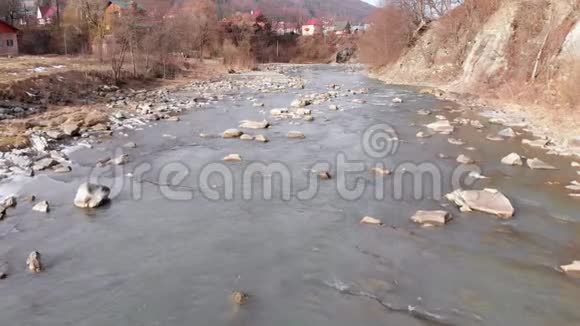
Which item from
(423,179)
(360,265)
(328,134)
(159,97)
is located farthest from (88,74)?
(360,265)

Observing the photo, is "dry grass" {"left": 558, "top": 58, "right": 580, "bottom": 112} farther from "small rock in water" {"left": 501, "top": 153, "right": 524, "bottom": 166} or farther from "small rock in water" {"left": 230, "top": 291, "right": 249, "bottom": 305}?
"small rock in water" {"left": 230, "top": 291, "right": 249, "bottom": 305}

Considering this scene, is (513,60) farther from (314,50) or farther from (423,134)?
(314,50)

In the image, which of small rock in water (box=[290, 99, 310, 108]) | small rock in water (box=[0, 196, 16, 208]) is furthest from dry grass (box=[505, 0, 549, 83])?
small rock in water (box=[0, 196, 16, 208])

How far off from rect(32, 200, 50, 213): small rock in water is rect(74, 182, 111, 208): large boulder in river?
517 millimetres

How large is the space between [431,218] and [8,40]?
39074 millimetres

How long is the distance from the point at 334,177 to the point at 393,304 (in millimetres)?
5353

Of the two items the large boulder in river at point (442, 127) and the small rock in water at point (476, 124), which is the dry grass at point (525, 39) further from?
the large boulder in river at point (442, 127)

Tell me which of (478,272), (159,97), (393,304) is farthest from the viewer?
(159,97)

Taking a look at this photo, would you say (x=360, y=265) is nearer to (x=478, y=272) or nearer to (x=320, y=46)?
(x=478, y=272)

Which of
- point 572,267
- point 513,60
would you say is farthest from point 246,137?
point 513,60

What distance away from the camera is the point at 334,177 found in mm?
11109

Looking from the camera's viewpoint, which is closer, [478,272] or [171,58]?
[478,272]

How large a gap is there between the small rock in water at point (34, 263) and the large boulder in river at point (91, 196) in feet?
7.44

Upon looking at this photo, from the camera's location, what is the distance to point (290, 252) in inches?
290
